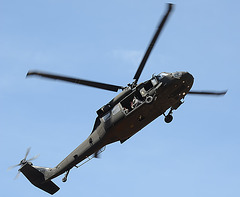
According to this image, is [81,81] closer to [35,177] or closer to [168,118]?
[168,118]

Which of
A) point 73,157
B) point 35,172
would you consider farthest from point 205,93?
point 35,172

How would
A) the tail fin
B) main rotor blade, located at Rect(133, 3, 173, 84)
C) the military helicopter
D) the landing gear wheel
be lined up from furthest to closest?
the tail fin < the landing gear wheel < the military helicopter < main rotor blade, located at Rect(133, 3, 173, 84)

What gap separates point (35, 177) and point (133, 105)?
37.1 feet

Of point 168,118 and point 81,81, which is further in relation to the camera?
point 168,118

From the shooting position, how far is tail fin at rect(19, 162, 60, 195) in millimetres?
33816

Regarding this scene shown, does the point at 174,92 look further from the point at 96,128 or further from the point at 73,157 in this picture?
the point at 73,157

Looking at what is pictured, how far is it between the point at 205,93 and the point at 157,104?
16.8 feet

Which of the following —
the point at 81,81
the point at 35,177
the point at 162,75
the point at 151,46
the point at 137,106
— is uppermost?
the point at 151,46

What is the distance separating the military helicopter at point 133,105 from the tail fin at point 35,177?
3.74 meters

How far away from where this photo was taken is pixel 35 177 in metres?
33.9

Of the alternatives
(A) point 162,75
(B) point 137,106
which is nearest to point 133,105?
(B) point 137,106

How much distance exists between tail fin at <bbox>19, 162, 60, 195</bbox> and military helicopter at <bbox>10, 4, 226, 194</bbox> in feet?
12.3

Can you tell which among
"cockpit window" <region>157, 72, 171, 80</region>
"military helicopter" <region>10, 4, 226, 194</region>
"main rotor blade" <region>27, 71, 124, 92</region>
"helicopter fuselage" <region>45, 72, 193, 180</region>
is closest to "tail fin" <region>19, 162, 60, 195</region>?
"military helicopter" <region>10, 4, 226, 194</region>

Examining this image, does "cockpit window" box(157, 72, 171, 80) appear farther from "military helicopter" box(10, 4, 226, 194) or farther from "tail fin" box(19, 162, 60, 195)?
"tail fin" box(19, 162, 60, 195)
